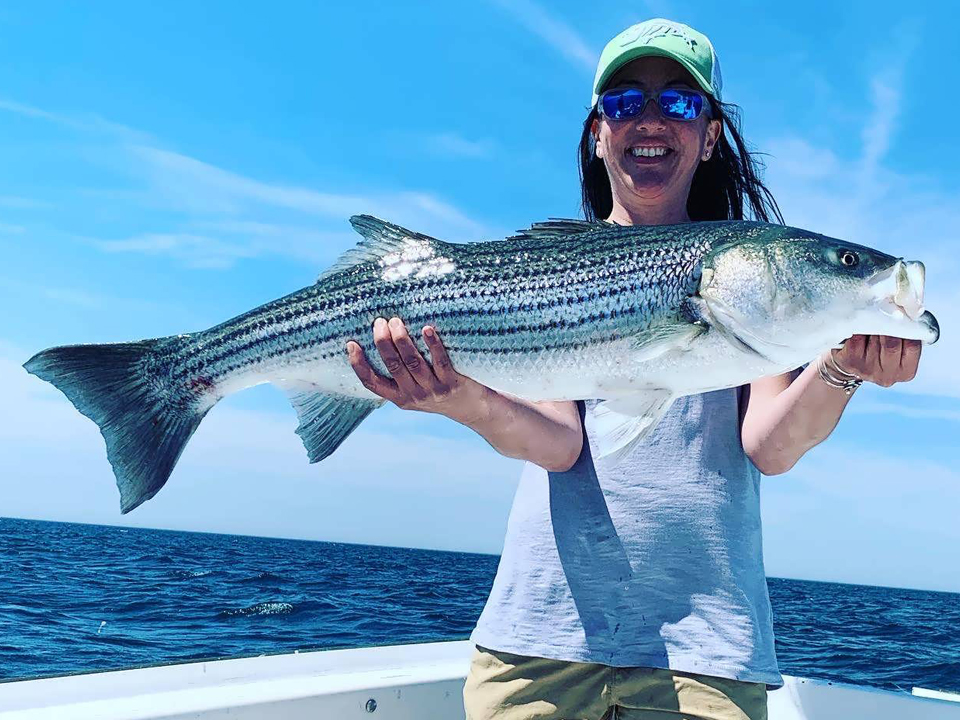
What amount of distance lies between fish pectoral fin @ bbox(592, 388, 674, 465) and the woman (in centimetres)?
17

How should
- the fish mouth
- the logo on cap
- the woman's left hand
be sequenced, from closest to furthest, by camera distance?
the fish mouth → the woman's left hand → the logo on cap

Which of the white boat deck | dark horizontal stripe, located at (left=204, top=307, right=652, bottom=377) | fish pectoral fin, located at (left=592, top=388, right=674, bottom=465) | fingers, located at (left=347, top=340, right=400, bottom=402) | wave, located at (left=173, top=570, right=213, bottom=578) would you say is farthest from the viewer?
wave, located at (left=173, top=570, right=213, bottom=578)

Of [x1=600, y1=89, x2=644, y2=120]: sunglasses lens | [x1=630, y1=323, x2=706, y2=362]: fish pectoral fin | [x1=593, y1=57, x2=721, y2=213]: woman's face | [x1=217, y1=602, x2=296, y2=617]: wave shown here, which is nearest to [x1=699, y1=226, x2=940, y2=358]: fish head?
[x1=630, y1=323, x2=706, y2=362]: fish pectoral fin

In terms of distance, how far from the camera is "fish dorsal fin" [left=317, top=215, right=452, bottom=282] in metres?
3.67

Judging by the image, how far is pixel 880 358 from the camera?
3012 millimetres

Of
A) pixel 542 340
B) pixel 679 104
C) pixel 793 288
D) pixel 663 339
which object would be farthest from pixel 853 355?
pixel 679 104

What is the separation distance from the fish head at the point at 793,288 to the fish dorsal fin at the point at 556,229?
1.91 ft

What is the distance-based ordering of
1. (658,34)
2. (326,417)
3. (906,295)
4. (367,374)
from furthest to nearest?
(658,34) < (326,417) < (367,374) < (906,295)

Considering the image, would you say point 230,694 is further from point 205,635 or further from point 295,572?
point 295,572

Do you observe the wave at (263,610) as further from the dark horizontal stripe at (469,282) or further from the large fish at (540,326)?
the dark horizontal stripe at (469,282)

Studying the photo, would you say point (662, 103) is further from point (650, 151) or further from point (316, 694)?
point (316, 694)

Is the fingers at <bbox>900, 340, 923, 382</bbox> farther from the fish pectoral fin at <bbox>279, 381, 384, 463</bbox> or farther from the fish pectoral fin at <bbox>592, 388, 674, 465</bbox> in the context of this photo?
the fish pectoral fin at <bbox>279, 381, 384, 463</bbox>

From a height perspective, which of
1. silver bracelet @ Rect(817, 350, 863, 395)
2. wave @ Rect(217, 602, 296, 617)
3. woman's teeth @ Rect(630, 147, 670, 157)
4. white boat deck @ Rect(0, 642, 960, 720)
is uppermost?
woman's teeth @ Rect(630, 147, 670, 157)

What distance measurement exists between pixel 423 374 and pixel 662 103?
170 cm
